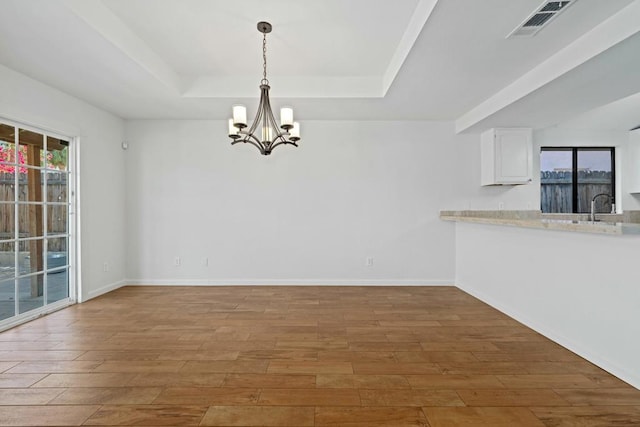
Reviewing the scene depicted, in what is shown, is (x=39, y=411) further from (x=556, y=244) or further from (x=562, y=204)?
(x=562, y=204)

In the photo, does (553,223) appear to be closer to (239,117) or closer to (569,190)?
(239,117)

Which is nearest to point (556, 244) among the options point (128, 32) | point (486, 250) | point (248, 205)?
point (486, 250)

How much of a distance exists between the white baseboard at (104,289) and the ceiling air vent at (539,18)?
5.42 meters

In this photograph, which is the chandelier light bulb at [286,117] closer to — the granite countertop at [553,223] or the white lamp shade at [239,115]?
the white lamp shade at [239,115]

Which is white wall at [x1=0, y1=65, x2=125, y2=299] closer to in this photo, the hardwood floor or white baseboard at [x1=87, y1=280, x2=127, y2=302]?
white baseboard at [x1=87, y1=280, x2=127, y2=302]

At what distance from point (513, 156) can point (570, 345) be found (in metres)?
2.65

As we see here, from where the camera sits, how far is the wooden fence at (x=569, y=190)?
500 centimetres

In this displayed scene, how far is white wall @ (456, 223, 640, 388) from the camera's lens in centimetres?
212

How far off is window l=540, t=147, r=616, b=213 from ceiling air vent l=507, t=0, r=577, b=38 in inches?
136

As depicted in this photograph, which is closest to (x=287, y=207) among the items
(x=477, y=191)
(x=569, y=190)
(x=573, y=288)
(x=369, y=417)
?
(x=477, y=191)

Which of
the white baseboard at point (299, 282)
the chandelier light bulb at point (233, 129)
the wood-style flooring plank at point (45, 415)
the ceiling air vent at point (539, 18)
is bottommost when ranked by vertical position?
the wood-style flooring plank at point (45, 415)

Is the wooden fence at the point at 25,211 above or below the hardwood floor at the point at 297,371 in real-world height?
above

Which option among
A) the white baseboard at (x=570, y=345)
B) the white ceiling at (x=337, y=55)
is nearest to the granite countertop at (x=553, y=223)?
the white baseboard at (x=570, y=345)

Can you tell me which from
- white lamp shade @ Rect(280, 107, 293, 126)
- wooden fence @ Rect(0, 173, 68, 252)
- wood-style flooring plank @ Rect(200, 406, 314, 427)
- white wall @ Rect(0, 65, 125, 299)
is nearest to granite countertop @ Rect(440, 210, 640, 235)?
wood-style flooring plank @ Rect(200, 406, 314, 427)
